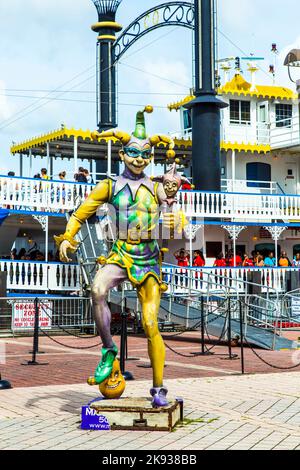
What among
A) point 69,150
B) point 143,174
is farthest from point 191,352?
point 69,150

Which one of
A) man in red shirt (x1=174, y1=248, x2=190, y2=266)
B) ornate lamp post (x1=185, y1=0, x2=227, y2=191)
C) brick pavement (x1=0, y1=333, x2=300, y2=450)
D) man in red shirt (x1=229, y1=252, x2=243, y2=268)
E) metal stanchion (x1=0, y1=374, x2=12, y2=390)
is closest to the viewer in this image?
brick pavement (x1=0, y1=333, x2=300, y2=450)

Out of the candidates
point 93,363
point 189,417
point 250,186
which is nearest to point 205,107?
point 250,186

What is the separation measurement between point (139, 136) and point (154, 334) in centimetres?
215

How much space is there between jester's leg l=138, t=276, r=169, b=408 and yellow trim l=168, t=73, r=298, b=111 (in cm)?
2408

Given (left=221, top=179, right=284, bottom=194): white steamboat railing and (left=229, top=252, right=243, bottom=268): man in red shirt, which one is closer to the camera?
(left=229, top=252, right=243, bottom=268): man in red shirt

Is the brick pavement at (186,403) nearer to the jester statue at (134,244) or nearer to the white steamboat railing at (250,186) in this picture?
the jester statue at (134,244)

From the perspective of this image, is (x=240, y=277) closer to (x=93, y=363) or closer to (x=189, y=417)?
(x=93, y=363)

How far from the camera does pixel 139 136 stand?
8820 mm

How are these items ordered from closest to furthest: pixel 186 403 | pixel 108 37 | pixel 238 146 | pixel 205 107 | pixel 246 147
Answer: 1. pixel 186 403
2. pixel 205 107
3. pixel 238 146
4. pixel 246 147
5. pixel 108 37

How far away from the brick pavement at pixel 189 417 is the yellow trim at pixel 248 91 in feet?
70.1

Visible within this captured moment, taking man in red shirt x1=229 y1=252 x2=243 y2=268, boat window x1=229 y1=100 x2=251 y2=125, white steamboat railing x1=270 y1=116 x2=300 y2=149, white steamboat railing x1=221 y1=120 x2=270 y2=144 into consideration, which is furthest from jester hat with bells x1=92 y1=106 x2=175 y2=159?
boat window x1=229 y1=100 x2=251 y2=125

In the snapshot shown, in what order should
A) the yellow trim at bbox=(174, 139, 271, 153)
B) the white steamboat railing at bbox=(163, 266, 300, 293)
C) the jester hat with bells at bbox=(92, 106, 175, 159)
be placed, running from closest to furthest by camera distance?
1. the jester hat with bells at bbox=(92, 106, 175, 159)
2. the white steamboat railing at bbox=(163, 266, 300, 293)
3. the yellow trim at bbox=(174, 139, 271, 153)

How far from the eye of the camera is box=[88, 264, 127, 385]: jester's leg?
324 inches

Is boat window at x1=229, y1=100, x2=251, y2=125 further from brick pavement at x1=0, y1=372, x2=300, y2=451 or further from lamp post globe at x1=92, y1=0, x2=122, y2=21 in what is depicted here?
brick pavement at x1=0, y1=372, x2=300, y2=451
